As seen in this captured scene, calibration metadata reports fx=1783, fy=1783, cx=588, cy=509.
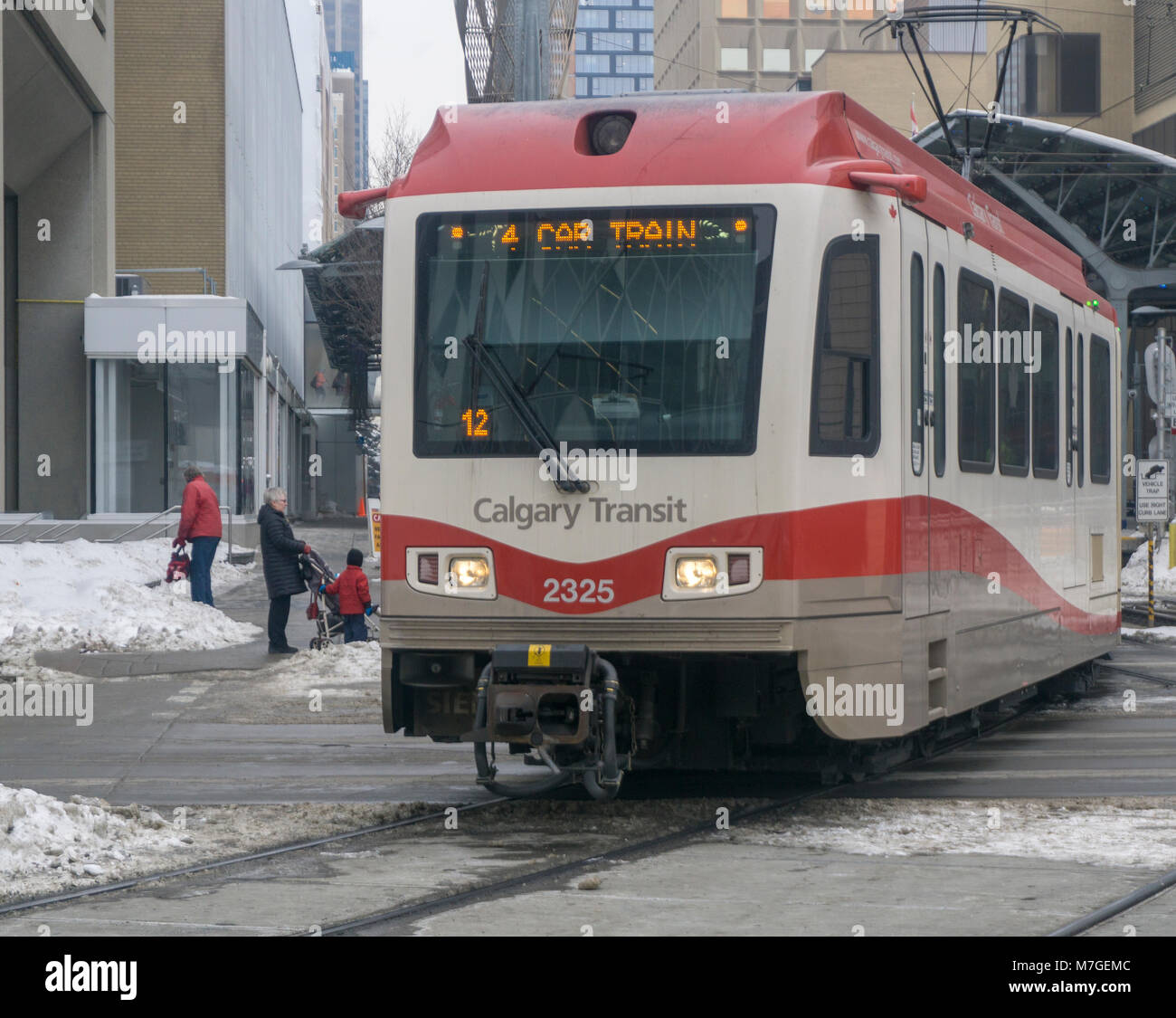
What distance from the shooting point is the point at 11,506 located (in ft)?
105

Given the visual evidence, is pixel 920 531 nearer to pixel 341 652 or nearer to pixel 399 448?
pixel 399 448

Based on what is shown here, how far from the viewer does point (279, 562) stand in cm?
1747

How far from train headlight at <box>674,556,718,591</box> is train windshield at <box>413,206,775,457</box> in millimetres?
490

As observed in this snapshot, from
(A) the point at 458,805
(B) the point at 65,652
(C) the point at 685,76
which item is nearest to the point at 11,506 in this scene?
(B) the point at 65,652

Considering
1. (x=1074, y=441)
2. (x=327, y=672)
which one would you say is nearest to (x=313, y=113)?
(x=327, y=672)

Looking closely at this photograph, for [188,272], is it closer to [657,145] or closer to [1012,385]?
[1012,385]

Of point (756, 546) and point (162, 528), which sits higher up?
point (162, 528)

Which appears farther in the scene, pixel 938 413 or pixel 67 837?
pixel 938 413

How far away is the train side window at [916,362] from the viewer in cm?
865

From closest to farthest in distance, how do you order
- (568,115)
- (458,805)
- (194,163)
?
1. (568,115)
2. (458,805)
3. (194,163)

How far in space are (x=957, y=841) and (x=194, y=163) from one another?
111 feet

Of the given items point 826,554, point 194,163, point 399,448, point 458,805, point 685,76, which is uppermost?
point 685,76

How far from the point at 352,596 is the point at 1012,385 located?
8.29 metres

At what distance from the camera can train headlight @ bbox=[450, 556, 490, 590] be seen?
806 centimetres
